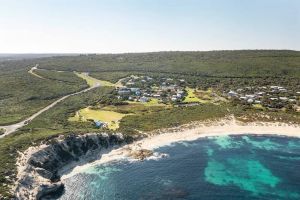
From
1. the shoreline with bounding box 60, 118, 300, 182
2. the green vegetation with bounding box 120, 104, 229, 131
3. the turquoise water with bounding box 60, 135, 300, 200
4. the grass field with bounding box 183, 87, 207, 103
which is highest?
the grass field with bounding box 183, 87, 207, 103

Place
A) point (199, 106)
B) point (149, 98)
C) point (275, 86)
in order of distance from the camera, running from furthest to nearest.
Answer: point (275, 86) < point (149, 98) < point (199, 106)

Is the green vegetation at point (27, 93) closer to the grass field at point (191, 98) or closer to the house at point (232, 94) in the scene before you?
the grass field at point (191, 98)

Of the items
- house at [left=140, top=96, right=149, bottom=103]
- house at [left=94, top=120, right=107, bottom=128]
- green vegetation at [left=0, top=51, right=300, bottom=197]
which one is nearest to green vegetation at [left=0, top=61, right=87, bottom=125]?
green vegetation at [left=0, top=51, right=300, bottom=197]

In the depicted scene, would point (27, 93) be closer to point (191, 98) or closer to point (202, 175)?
point (191, 98)

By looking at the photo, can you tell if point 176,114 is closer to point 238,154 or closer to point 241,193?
point 238,154

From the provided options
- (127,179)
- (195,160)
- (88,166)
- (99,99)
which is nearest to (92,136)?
(88,166)

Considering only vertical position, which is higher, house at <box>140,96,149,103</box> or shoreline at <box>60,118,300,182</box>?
house at <box>140,96,149,103</box>

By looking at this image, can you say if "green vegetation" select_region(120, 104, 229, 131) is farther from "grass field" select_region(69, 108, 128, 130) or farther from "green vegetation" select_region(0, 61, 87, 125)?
"green vegetation" select_region(0, 61, 87, 125)
